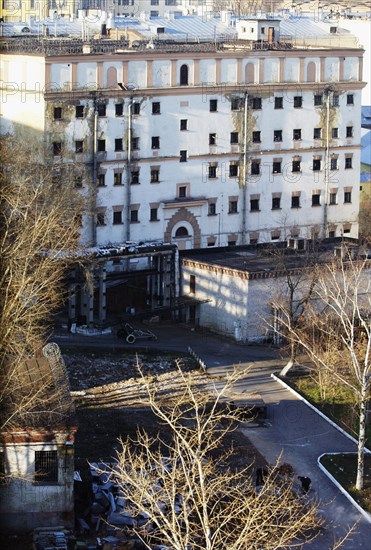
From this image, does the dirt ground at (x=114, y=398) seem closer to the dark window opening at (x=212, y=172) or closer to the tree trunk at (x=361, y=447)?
the tree trunk at (x=361, y=447)

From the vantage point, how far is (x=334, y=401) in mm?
24141

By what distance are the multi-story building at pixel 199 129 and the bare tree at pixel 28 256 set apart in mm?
1197

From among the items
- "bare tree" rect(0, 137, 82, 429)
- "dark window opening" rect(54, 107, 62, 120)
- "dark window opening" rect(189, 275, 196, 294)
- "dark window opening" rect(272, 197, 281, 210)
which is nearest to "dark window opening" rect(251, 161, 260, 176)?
"dark window opening" rect(272, 197, 281, 210)

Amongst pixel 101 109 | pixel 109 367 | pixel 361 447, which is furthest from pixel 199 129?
pixel 361 447

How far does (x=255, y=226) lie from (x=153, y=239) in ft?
8.74

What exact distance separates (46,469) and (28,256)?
15.8 ft

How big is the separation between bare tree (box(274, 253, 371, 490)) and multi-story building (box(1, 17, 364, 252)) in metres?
4.93

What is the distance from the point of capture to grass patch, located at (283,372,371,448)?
75.6ft

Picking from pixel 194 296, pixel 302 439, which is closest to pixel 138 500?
pixel 302 439

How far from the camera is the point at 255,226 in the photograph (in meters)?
34.7

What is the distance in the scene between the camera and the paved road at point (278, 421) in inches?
766

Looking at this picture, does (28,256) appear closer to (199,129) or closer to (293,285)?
(293,285)

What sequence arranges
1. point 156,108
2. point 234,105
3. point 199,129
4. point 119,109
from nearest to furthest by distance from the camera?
point 119,109
point 156,108
point 199,129
point 234,105

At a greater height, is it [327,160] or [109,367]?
[327,160]
